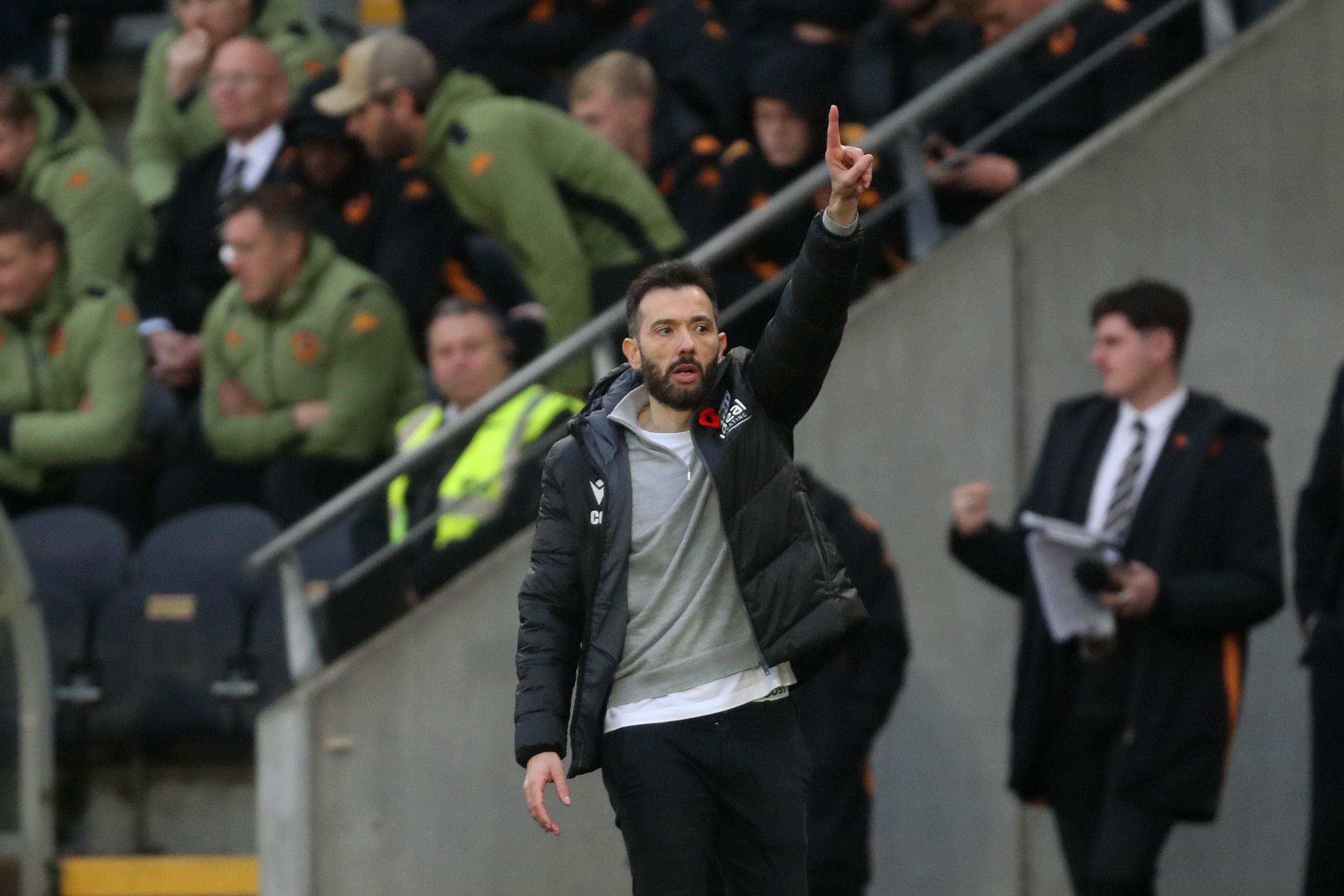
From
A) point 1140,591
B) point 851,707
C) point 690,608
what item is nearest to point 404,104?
point 851,707

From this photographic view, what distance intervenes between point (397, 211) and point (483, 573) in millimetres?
1932

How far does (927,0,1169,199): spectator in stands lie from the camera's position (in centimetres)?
747

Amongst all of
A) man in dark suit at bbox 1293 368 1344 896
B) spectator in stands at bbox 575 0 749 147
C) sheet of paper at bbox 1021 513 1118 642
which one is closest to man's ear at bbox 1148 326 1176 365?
man in dark suit at bbox 1293 368 1344 896

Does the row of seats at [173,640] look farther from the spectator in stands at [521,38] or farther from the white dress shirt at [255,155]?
the spectator in stands at [521,38]

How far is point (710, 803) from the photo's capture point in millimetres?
4441

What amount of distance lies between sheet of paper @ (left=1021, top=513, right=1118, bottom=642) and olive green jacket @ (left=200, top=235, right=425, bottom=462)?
8.81 ft

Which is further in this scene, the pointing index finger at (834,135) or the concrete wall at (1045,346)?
the concrete wall at (1045,346)

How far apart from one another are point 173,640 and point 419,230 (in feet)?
6.02

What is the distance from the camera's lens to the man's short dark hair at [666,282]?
14.6 ft

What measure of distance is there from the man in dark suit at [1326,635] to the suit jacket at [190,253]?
4.46 m

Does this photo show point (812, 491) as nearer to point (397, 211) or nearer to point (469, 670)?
point (469, 670)

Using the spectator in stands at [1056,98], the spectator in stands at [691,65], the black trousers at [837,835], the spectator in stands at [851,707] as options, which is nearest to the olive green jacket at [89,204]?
the spectator in stands at [691,65]

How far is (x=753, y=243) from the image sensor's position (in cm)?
725

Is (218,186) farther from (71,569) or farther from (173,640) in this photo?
(173,640)
